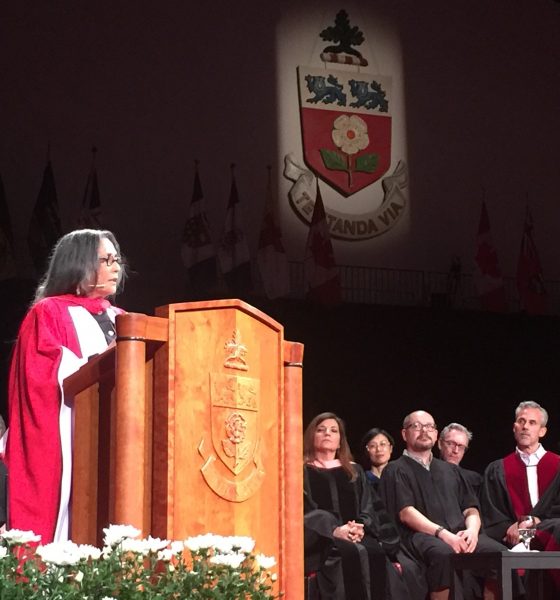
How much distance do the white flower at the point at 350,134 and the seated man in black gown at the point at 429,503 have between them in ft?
34.2

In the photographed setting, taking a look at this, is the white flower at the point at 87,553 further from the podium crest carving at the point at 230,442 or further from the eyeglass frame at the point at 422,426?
the eyeglass frame at the point at 422,426

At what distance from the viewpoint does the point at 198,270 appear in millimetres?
15508

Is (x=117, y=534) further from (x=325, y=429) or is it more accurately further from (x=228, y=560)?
(x=325, y=429)

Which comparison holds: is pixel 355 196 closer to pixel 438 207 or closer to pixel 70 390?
pixel 438 207

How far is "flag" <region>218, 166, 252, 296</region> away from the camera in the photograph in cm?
1555

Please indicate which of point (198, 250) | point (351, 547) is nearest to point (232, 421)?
point (351, 547)

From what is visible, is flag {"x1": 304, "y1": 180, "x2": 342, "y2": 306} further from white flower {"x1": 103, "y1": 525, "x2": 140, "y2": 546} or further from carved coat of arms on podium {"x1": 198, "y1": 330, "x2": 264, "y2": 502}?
white flower {"x1": 103, "y1": 525, "x2": 140, "y2": 546}

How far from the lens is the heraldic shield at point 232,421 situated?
113 inches

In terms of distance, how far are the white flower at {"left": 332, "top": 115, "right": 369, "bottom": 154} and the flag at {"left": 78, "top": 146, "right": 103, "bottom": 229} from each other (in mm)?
4508

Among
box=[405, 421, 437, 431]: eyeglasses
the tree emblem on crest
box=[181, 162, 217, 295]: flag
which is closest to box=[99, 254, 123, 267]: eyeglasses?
box=[405, 421, 437, 431]: eyeglasses

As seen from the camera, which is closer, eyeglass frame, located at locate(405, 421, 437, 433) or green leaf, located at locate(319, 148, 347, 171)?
eyeglass frame, located at locate(405, 421, 437, 433)

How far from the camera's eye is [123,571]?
7.55 feet

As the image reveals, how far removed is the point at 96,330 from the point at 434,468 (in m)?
4.97

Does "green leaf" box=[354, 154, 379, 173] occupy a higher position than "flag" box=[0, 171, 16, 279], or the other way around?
"green leaf" box=[354, 154, 379, 173]
